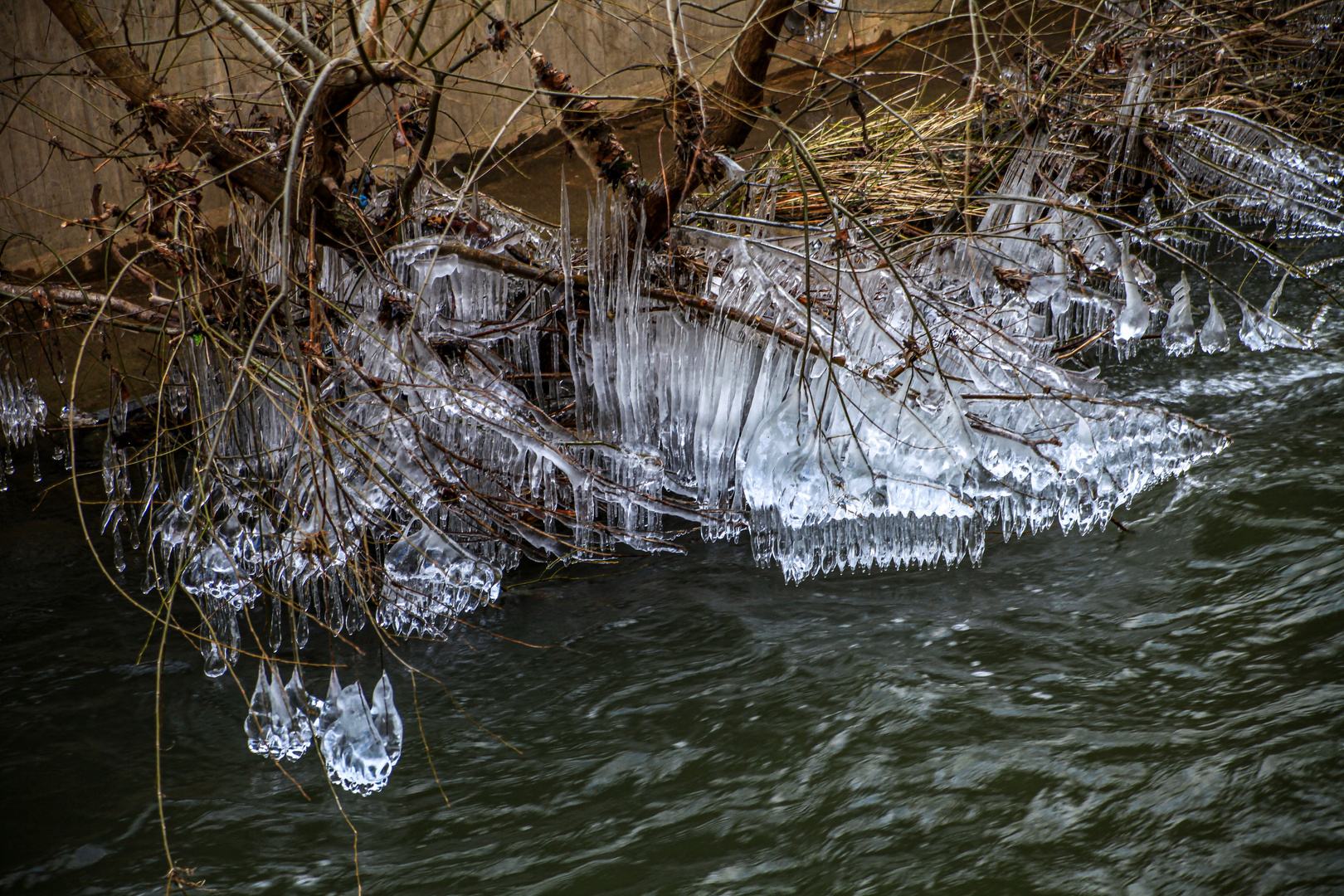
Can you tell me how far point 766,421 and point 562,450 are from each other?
2.32ft

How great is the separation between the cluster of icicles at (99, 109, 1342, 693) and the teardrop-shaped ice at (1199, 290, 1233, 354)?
0.78 m

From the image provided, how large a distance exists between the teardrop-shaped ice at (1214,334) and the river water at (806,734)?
605 millimetres

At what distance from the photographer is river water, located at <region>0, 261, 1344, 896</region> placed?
7.31ft

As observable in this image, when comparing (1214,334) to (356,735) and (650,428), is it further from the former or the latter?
(356,735)

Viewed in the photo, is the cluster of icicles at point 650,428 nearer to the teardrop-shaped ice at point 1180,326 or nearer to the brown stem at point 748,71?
the brown stem at point 748,71

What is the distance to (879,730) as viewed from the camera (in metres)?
2.64

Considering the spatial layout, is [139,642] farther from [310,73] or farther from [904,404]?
[904,404]

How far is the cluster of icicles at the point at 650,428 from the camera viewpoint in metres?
3.33

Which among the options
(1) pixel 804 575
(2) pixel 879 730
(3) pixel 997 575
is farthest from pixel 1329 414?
(2) pixel 879 730

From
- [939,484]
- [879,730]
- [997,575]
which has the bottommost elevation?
[879,730]

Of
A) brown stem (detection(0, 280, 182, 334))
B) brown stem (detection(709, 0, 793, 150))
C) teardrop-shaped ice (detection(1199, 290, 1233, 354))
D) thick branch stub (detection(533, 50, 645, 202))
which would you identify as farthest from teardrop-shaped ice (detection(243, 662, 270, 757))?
teardrop-shaped ice (detection(1199, 290, 1233, 354))

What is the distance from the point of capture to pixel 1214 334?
4266mm

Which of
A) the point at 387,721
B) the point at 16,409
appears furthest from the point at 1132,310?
the point at 16,409

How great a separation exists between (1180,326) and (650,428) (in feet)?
7.76
